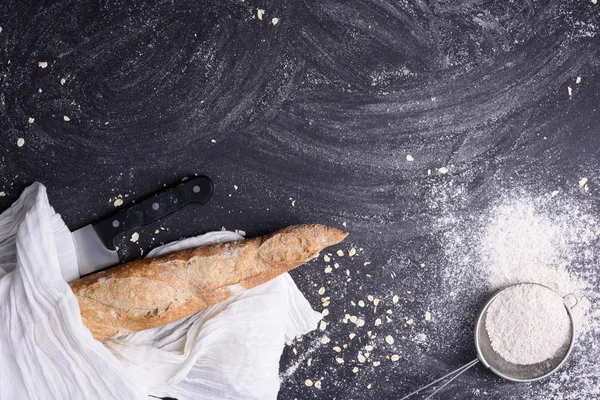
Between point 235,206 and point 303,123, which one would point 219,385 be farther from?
point 303,123

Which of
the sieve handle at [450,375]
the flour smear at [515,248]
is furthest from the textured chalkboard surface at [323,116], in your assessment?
the sieve handle at [450,375]

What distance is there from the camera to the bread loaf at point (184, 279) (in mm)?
1127

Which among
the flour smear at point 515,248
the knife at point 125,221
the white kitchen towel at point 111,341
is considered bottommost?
the flour smear at point 515,248

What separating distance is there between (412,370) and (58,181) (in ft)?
2.80

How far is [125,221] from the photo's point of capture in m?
1.20

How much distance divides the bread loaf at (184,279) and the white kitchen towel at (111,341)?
0.04 m

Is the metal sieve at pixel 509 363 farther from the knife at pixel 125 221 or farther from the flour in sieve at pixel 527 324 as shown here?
the knife at pixel 125 221

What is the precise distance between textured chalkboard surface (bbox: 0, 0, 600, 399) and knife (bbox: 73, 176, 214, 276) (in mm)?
32

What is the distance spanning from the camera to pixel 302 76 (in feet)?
4.00

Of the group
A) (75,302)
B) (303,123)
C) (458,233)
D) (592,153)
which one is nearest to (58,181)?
(75,302)

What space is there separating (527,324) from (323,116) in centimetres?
60

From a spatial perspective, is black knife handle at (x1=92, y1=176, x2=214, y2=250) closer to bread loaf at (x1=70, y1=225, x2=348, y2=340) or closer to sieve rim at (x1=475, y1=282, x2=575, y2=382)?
bread loaf at (x1=70, y1=225, x2=348, y2=340)

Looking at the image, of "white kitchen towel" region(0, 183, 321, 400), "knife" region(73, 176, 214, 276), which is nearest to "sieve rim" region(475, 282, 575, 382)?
"white kitchen towel" region(0, 183, 321, 400)

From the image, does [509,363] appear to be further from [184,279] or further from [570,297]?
[184,279]
